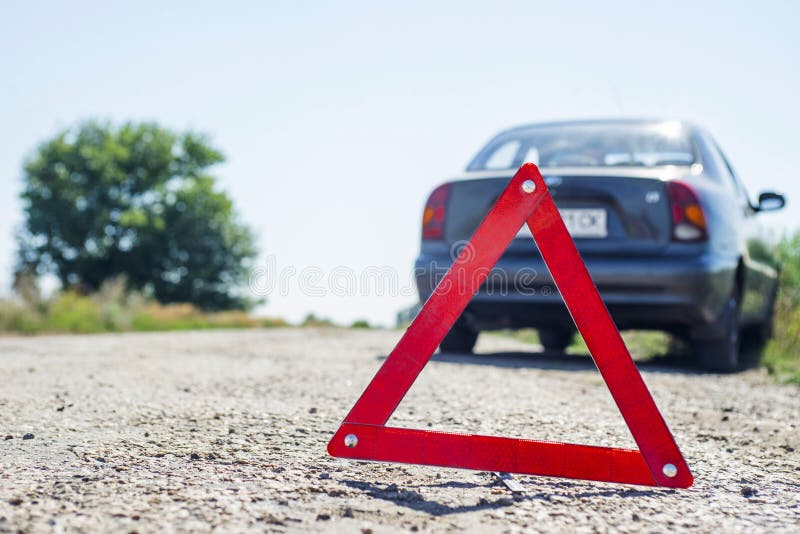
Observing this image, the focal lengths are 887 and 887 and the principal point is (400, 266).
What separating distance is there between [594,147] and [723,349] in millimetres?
1675

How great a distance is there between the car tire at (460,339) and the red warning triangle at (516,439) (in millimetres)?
4031

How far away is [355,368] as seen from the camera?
5.66 metres

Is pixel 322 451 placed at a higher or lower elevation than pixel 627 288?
lower

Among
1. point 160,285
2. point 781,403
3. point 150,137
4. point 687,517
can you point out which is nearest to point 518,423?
point 687,517

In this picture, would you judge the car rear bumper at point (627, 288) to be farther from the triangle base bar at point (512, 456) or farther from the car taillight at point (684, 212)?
the triangle base bar at point (512, 456)

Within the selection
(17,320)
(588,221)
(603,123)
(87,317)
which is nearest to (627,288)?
(588,221)

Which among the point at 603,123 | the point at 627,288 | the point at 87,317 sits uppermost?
the point at 603,123

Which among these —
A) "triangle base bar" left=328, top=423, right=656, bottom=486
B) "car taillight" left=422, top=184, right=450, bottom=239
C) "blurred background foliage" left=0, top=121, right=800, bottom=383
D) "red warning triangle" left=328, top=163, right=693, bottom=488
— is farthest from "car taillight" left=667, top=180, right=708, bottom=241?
"blurred background foliage" left=0, top=121, right=800, bottom=383

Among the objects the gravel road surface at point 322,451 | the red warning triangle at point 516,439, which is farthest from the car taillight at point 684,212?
the red warning triangle at point 516,439

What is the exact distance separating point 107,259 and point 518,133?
31528 mm

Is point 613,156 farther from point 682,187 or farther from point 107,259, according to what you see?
point 107,259

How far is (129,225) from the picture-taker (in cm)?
3516

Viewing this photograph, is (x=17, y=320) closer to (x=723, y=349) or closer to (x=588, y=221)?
(x=588, y=221)

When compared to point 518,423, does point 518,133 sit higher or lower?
higher
